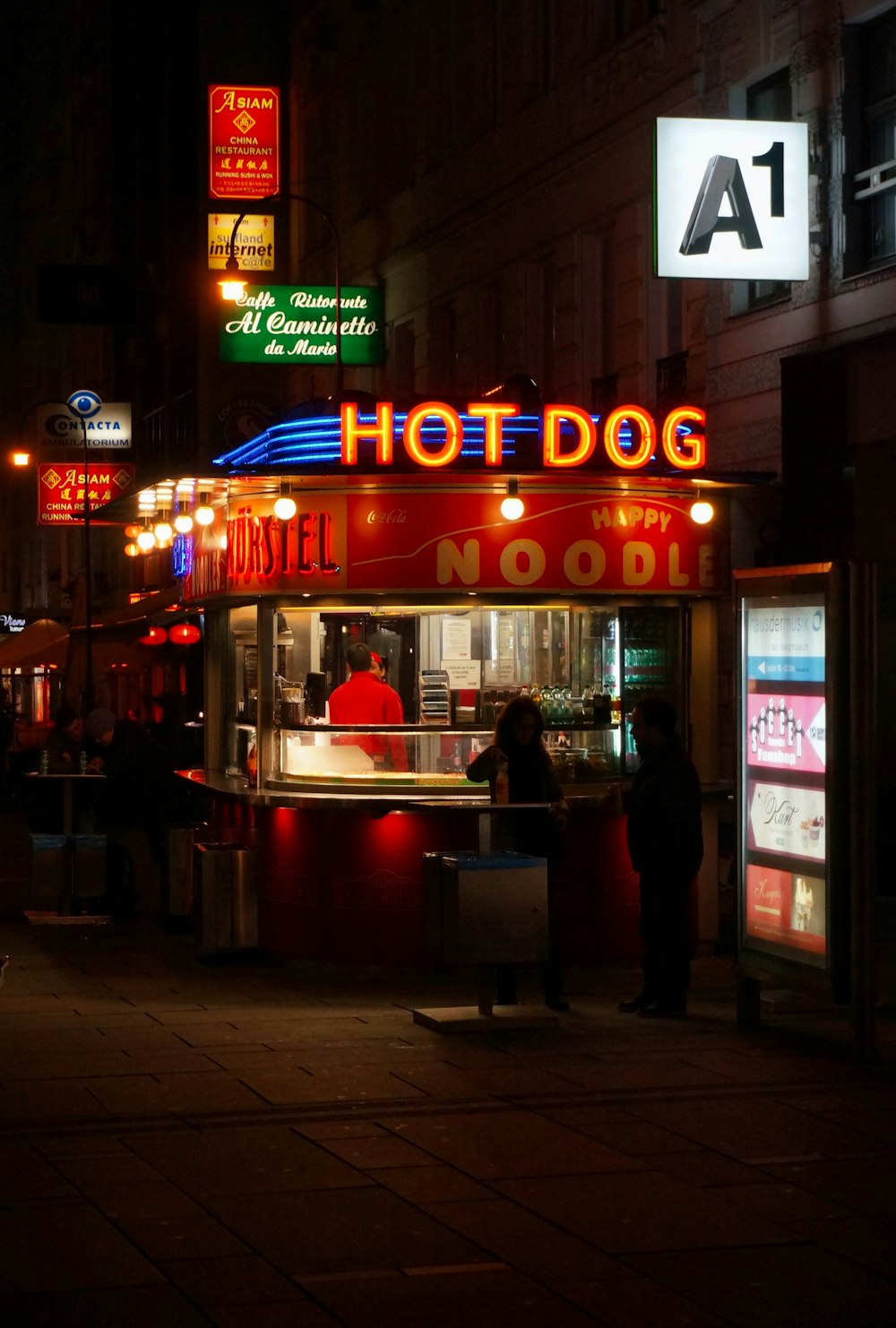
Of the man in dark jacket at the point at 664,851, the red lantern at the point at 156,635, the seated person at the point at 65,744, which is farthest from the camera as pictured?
the red lantern at the point at 156,635

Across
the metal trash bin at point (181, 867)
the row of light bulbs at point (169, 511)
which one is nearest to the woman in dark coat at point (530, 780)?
the row of light bulbs at point (169, 511)

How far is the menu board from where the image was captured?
11.2 metres

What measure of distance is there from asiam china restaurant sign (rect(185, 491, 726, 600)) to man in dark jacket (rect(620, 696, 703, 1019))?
228 cm

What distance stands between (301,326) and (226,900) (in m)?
10.8

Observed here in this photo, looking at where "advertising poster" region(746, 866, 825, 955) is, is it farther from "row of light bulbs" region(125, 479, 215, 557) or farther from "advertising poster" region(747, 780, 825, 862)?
"row of light bulbs" region(125, 479, 215, 557)

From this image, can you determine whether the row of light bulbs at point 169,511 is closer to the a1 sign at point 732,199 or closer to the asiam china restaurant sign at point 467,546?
the asiam china restaurant sign at point 467,546

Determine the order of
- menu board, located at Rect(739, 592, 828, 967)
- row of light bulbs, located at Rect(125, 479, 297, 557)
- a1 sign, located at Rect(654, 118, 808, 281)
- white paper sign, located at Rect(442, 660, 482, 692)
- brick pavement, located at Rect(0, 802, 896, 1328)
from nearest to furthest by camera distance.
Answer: brick pavement, located at Rect(0, 802, 896, 1328) → menu board, located at Rect(739, 592, 828, 967) → row of light bulbs, located at Rect(125, 479, 297, 557) → white paper sign, located at Rect(442, 660, 482, 692) → a1 sign, located at Rect(654, 118, 808, 281)

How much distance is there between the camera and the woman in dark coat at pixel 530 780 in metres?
13.0

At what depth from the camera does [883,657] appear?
59.4 ft

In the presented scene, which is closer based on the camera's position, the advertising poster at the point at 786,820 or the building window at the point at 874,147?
the advertising poster at the point at 786,820

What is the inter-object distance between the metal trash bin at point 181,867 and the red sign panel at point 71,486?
22.1 m

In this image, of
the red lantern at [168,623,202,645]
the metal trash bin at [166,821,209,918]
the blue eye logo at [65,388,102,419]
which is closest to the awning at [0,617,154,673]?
the red lantern at [168,623,202,645]

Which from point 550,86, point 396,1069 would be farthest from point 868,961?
point 550,86

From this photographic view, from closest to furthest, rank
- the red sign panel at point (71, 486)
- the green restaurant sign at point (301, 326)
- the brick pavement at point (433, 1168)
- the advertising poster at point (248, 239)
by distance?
the brick pavement at point (433, 1168) < the green restaurant sign at point (301, 326) < the advertising poster at point (248, 239) < the red sign panel at point (71, 486)
